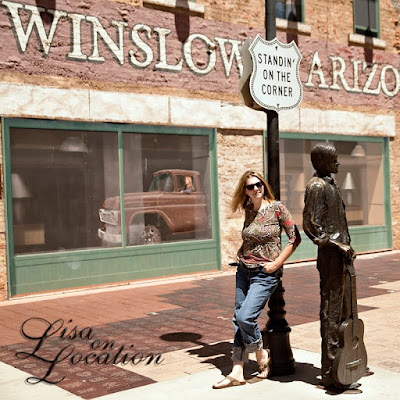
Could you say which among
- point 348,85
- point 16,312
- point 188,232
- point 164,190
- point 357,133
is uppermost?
point 348,85

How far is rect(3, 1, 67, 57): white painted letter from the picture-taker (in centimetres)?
1000

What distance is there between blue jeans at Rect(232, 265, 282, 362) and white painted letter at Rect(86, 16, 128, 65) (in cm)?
657

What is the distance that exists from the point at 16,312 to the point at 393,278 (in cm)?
629

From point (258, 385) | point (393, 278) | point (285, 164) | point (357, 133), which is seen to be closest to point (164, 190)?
point (285, 164)

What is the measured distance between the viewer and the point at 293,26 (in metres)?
13.5

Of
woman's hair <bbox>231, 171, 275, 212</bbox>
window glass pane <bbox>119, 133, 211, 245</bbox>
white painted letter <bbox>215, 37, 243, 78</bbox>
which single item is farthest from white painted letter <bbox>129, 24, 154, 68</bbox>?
woman's hair <bbox>231, 171, 275, 212</bbox>

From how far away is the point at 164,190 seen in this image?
462 inches

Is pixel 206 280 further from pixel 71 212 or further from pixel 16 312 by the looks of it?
pixel 16 312

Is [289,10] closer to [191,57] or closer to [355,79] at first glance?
[355,79]

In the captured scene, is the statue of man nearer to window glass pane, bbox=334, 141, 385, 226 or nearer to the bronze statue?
the bronze statue

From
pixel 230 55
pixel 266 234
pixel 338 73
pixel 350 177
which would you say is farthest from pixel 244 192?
pixel 350 177

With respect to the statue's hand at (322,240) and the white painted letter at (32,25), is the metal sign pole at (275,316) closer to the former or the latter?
the statue's hand at (322,240)

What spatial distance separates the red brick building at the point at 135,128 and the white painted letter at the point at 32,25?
16 millimetres

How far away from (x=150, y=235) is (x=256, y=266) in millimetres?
6473
